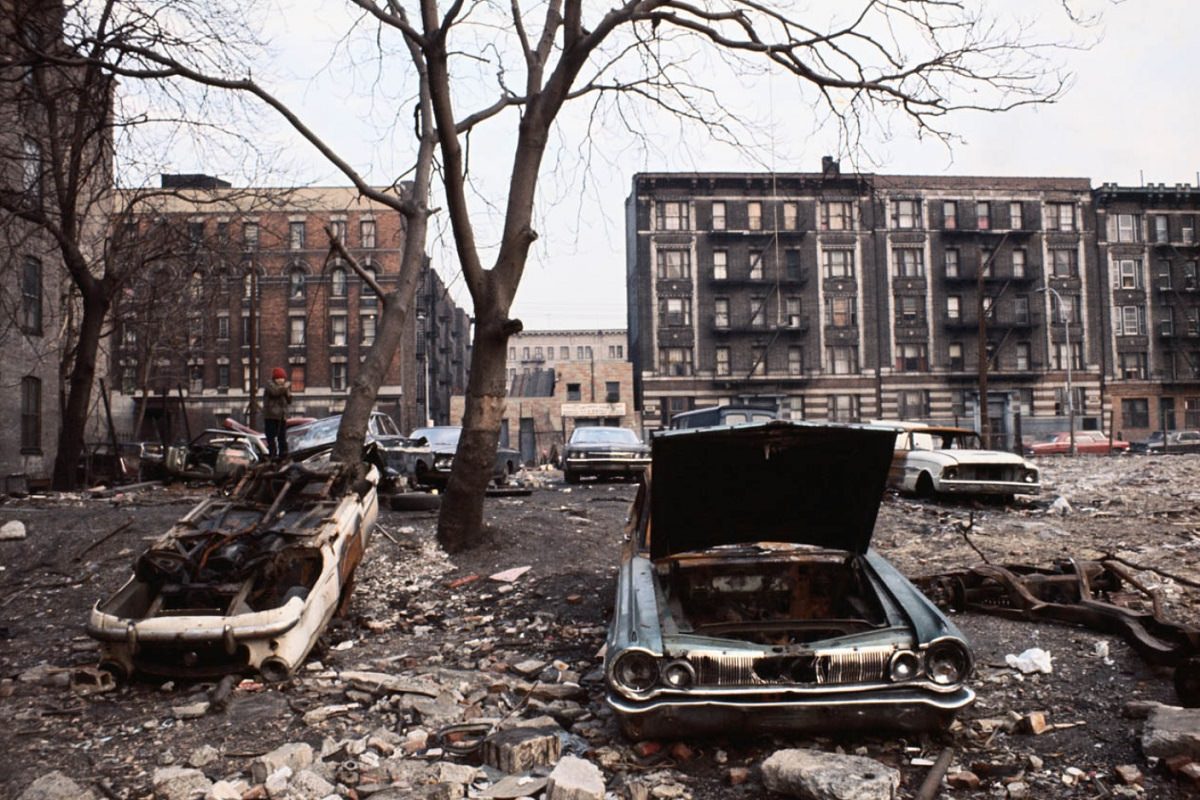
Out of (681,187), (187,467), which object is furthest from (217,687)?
(681,187)

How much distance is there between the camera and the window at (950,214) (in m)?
53.9

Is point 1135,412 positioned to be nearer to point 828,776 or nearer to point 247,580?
point 247,580

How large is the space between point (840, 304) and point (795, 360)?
14.0 ft

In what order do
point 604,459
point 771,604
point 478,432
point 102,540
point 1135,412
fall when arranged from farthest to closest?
point 1135,412
point 604,459
point 102,540
point 478,432
point 771,604

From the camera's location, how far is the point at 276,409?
50.9ft

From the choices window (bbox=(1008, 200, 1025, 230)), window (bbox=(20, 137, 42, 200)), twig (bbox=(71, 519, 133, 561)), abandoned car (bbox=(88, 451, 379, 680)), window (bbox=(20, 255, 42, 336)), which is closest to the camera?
abandoned car (bbox=(88, 451, 379, 680))

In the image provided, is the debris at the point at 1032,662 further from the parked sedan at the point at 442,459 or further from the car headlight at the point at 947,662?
the parked sedan at the point at 442,459

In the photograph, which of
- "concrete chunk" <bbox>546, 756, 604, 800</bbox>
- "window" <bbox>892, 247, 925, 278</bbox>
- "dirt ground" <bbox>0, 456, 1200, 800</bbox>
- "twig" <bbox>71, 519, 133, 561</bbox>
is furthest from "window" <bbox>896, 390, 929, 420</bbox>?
"concrete chunk" <bbox>546, 756, 604, 800</bbox>

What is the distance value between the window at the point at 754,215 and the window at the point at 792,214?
1554mm

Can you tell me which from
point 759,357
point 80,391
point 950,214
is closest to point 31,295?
point 80,391

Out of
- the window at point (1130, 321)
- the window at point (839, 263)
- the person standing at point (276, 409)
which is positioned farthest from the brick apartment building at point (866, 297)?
the person standing at point (276, 409)

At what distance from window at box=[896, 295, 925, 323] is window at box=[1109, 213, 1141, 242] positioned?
1394cm

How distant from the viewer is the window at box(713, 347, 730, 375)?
52844mm

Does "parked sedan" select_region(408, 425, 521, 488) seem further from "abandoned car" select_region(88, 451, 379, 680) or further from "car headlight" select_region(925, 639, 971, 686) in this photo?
"car headlight" select_region(925, 639, 971, 686)
